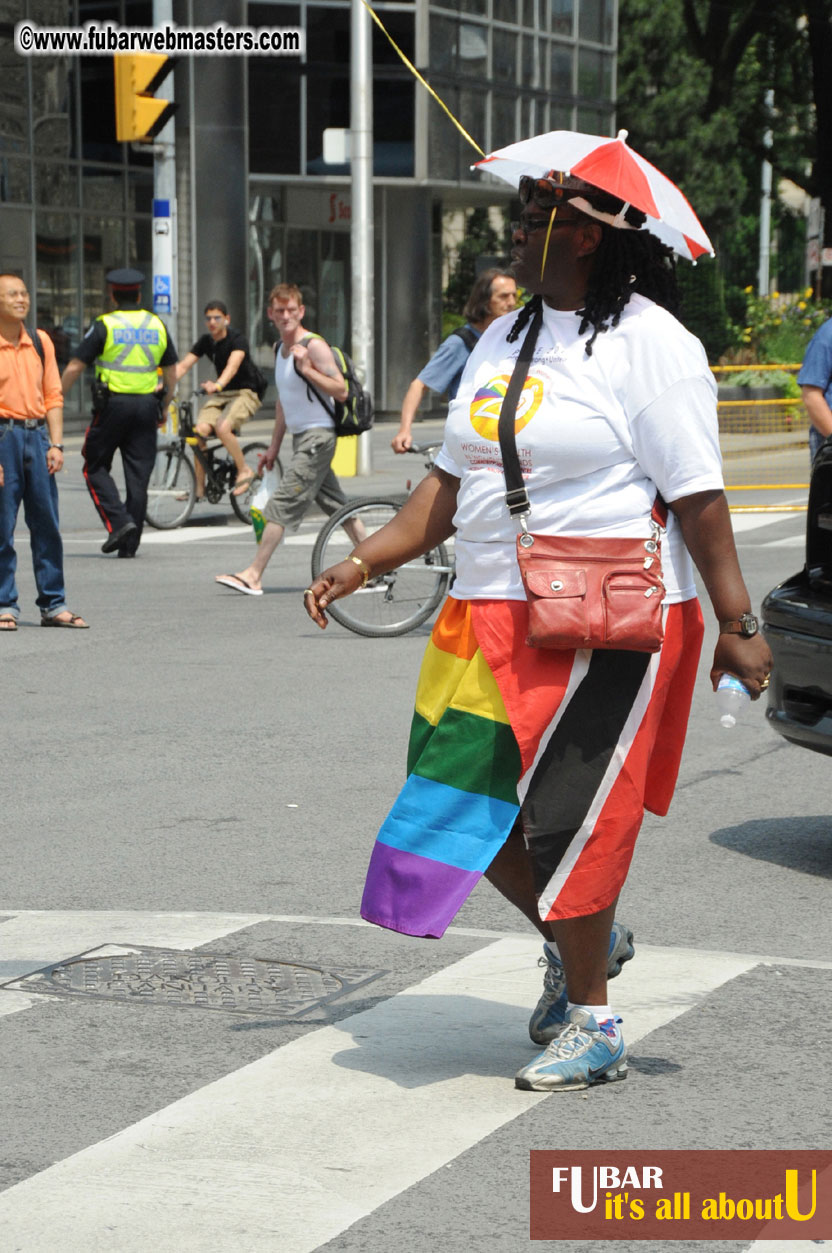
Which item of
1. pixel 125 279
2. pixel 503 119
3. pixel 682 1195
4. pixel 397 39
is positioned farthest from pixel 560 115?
pixel 682 1195

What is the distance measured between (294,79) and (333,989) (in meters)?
27.4

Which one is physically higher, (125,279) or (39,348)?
(125,279)

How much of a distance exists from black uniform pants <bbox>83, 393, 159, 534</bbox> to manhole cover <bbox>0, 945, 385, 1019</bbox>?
9.70 meters

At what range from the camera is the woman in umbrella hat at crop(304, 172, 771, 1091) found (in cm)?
394

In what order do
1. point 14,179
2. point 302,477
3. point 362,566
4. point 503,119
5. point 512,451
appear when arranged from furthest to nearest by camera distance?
point 503,119 → point 14,179 → point 302,477 → point 362,566 → point 512,451

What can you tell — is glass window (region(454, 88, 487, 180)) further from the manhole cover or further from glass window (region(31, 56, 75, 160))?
the manhole cover

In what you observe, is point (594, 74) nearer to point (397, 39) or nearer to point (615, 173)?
point (397, 39)

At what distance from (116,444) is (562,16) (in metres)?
22.7

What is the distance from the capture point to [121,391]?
14.7 metres

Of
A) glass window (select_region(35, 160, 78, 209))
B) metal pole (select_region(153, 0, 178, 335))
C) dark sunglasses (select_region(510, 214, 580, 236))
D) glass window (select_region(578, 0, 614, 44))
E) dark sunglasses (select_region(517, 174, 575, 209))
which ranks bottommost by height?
dark sunglasses (select_region(510, 214, 580, 236))

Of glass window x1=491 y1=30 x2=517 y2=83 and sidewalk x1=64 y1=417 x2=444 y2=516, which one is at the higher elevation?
glass window x1=491 y1=30 x2=517 y2=83

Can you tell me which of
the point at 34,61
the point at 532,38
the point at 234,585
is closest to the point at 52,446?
the point at 234,585

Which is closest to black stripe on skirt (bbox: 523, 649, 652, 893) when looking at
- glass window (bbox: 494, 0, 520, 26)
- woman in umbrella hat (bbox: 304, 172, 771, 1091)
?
woman in umbrella hat (bbox: 304, 172, 771, 1091)

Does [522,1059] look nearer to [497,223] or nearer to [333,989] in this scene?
[333,989]
